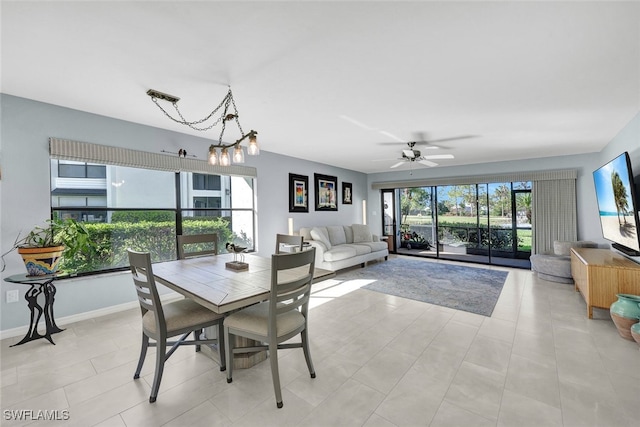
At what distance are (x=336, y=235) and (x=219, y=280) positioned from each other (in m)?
4.39

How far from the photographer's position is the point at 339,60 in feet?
6.84

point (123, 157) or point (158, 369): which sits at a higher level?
point (123, 157)

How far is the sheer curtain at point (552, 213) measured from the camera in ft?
17.4

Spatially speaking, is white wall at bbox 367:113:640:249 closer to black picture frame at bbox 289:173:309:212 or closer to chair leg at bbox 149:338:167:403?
black picture frame at bbox 289:173:309:212

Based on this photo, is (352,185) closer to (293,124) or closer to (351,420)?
(293,124)

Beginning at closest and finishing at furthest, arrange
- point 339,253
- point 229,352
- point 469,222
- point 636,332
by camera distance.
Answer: point 229,352
point 636,332
point 339,253
point 469,222

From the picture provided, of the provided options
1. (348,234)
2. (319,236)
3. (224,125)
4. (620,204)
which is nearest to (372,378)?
(224,125)

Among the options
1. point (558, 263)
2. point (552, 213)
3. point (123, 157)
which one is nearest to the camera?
point (123, 157)

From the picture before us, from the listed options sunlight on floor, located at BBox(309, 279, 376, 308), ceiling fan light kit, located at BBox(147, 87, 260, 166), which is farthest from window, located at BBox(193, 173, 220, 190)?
sunlight on floor, located at BBox(309, 279, 376, 308)

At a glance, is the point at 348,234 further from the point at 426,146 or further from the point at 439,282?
the point at 426,146

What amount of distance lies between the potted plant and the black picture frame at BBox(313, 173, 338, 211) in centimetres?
440

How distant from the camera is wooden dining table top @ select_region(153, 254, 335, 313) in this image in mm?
1680

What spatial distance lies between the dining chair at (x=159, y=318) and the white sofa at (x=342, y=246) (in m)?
3.25

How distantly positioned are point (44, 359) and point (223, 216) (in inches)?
108
